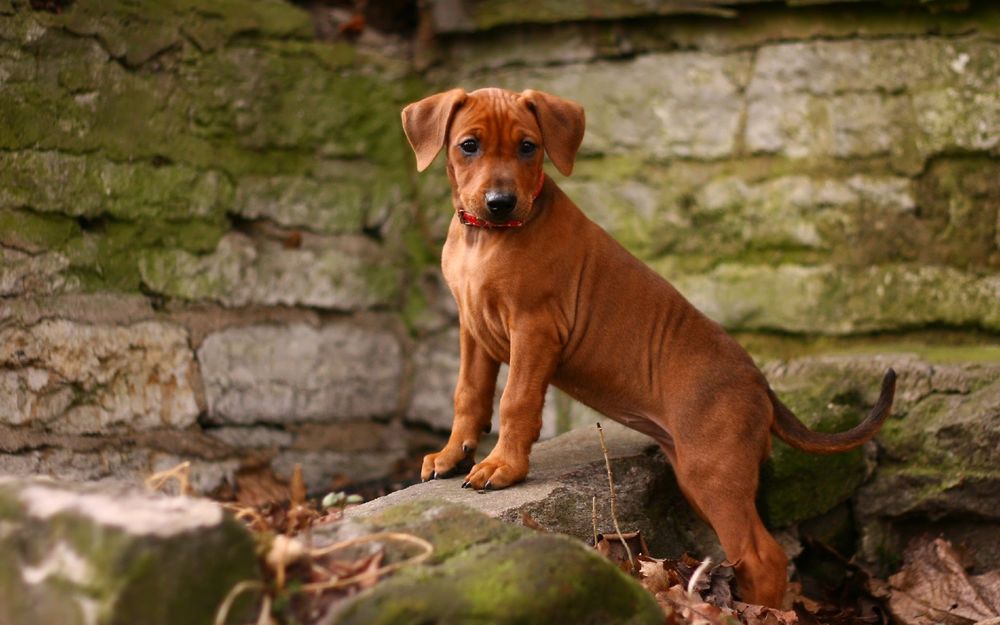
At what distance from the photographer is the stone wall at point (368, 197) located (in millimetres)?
4277

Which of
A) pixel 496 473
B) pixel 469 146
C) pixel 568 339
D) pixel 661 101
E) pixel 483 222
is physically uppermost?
pixel 661 101

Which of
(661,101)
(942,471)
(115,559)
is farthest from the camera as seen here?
(661,101)

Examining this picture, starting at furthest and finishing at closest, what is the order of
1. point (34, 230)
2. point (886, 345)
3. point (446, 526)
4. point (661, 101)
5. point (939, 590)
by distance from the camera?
point (661, 101) < point (886, 345) < point (34, 230) < point (939, 590) < point (446, 526)

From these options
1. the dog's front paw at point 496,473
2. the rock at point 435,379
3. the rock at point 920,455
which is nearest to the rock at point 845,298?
the rock at point 920,455

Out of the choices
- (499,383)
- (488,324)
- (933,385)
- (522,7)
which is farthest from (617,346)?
(522,7)

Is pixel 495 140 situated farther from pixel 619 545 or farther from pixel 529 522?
pixel 619 545

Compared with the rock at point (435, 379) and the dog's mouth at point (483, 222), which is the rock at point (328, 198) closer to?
the rock at point (435, 379)

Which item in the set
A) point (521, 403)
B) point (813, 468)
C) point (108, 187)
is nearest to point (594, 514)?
point (521, 403)

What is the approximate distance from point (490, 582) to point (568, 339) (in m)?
1.47

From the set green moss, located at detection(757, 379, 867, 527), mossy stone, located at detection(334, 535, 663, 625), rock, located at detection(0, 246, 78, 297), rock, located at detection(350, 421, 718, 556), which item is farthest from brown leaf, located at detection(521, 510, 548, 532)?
rock, located at detection(0, 246, 78, 297)

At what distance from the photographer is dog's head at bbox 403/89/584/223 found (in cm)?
330

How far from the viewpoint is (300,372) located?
5086mm

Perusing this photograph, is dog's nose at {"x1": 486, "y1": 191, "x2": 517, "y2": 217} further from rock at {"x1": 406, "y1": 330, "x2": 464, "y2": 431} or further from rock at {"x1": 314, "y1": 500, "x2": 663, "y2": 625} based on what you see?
rock at {"x1": 406, "y1": 330, "x2": 464, "y2": 431}

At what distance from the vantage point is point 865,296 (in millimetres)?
4539
